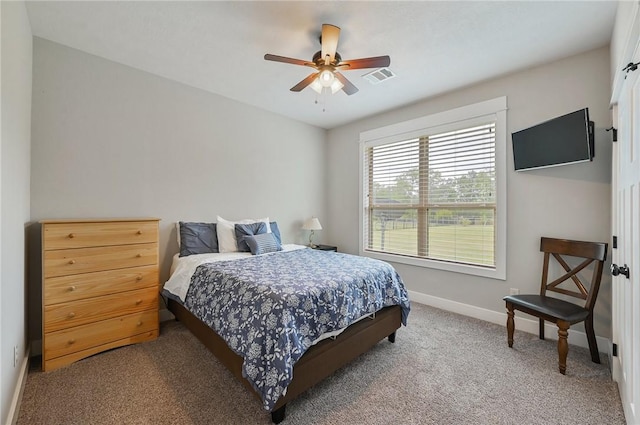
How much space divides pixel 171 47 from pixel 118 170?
1330mm

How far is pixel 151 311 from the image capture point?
2.56 meters

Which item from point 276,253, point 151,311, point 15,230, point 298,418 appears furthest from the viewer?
point 276,253

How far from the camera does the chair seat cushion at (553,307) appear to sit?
2.03 m

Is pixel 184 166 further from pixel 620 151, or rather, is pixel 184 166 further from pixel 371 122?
pixel 620 151

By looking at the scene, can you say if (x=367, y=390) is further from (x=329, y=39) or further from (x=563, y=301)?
(x=329, y=39)

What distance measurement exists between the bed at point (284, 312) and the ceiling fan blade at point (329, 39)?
1771 mm

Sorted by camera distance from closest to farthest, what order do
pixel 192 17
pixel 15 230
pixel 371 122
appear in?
pixel 15 230 < pixel 192 17 < pixel 371 122

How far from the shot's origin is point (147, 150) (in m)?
2.91

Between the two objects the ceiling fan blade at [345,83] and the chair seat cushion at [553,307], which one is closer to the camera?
the chair seat cushion at [553,307]

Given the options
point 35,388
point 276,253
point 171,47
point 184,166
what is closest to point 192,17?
point 171,47

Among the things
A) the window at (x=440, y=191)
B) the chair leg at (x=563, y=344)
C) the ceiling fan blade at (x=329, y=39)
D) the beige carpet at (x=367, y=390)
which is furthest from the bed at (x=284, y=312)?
the ceiling fan blade at (x=329, y=39)

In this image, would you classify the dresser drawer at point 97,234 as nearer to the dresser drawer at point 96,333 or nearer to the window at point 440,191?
the dresser drawer at point 96,333

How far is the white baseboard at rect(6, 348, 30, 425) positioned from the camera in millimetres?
1554

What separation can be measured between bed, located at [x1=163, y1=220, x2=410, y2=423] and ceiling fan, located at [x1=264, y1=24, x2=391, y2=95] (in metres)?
Result: 1.64
